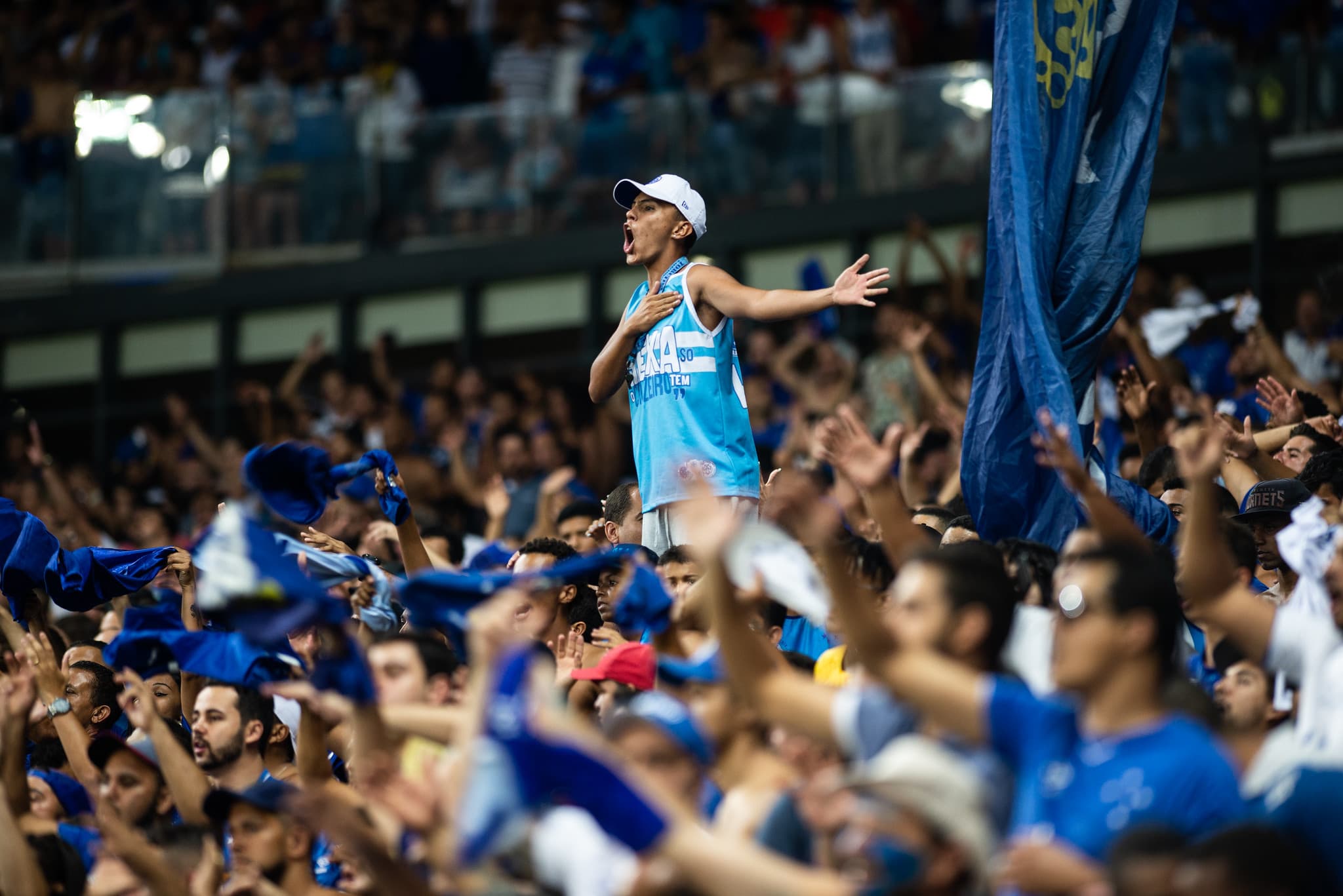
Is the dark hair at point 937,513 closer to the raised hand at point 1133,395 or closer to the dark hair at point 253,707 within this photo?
the raised hand at point 1133,395

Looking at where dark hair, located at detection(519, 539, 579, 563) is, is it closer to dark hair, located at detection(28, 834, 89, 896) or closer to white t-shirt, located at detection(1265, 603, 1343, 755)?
dark hair, located at detection(28, 834, 89, 896)

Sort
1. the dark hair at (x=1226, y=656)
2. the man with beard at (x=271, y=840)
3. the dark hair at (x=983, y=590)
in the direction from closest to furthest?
the dark hair at (x=983, y=590)
the dark hair at (x=1226, y=656)
the man with beard at (x=271, y=840)

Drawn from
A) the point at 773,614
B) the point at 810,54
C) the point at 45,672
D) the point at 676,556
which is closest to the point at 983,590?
the point at 676,556

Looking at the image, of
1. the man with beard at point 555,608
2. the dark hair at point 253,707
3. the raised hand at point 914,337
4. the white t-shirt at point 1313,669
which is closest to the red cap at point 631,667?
the man with beard at point 555,608

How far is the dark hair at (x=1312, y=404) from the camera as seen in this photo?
7.79m

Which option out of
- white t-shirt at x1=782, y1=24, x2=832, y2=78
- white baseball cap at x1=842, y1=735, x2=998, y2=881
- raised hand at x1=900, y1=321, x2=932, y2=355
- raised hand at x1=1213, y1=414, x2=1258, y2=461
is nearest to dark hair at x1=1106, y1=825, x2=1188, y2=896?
white baseball cap at x1=842, y1=735, x2=998, y2=881

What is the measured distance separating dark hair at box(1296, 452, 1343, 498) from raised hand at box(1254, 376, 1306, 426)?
0.96m

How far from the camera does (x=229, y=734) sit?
5988mm

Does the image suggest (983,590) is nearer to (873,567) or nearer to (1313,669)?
(1313,669)

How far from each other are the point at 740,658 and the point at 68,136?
1233 cm

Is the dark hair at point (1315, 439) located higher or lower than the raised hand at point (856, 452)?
lower

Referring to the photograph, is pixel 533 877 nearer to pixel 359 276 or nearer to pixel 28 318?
pixel 359 276

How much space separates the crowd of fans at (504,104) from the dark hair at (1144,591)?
8.71 meters

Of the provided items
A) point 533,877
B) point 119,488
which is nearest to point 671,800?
point 533,877
